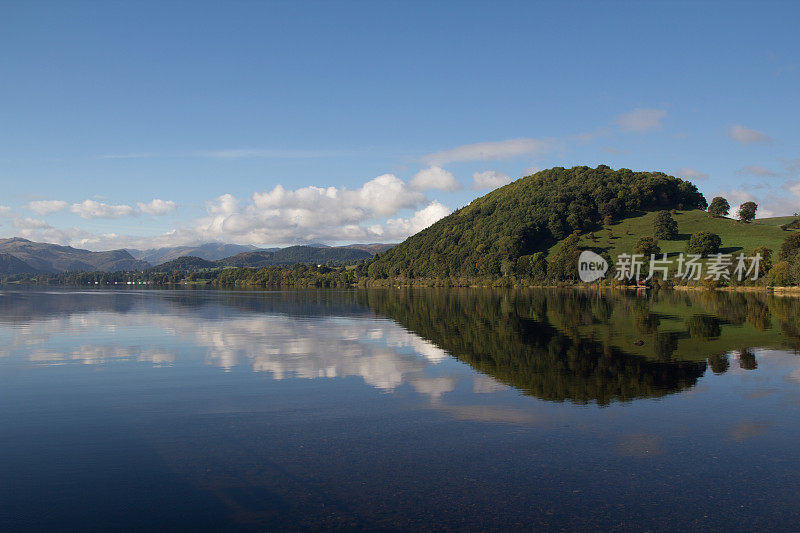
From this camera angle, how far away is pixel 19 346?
1416 inches

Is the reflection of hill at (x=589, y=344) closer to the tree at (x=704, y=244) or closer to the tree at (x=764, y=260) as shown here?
the tree at (x=764, y=260)

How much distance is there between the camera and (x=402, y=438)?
15891 mm

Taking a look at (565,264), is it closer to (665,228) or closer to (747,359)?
(665,228)

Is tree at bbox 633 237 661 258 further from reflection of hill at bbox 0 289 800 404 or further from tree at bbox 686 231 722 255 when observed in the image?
reflection of hill at bbox 0 289 800 404

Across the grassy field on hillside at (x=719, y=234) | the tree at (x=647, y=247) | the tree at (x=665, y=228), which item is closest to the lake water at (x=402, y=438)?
the tree at (x=647, y=247)

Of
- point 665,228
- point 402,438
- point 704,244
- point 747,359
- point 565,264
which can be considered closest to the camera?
point 402,438

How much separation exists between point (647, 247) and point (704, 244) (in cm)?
1593

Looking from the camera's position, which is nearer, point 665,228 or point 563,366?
point 563,366

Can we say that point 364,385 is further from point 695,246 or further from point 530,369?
point 695,246

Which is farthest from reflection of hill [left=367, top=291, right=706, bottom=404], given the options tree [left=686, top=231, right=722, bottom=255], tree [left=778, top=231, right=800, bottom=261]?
tree [left=686, top=231, right=722, bottom=255]

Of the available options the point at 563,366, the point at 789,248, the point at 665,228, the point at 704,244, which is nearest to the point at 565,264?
the point at 665,228

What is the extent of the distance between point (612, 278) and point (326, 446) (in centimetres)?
16524

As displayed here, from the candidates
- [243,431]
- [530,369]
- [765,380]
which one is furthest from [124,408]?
[765,380]

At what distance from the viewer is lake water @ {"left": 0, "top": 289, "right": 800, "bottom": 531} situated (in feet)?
36.5
